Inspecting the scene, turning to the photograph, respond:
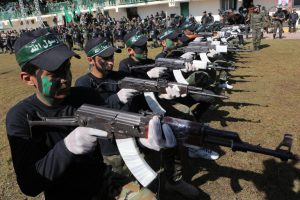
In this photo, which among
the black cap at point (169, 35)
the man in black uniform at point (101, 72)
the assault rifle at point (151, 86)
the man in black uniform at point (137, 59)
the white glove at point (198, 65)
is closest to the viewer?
the assault rifle at point (151, 86)

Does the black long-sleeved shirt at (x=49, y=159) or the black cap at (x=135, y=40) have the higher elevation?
the black cap at (x=135, y=40)

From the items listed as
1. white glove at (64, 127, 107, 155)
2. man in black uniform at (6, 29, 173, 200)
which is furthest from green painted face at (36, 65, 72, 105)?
white glove at (64, 127, 107, 155)

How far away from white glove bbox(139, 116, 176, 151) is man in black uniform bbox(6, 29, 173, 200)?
0.02m

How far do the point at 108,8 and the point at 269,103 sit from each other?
4084cm

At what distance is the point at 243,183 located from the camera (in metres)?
4.92

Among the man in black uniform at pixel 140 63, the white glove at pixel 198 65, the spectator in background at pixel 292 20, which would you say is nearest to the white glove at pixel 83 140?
A: the man in black uniform at pixel 140 63

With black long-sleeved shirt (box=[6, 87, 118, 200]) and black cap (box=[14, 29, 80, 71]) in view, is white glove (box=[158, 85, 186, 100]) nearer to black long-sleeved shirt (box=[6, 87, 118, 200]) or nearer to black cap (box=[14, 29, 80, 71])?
black long-sleeved shirt (box=[6, 87, 118, 200])

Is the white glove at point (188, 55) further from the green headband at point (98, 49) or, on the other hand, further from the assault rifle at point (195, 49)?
the green headband at point (98, 49)

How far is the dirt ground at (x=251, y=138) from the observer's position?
15.8 feet

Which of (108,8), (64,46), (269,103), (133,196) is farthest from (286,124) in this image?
(108,8)

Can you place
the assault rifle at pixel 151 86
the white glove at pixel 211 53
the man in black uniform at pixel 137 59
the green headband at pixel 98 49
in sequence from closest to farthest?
the assault rifle at pixel 151 86 < the green headband at pixel 98 49 < the man in black uniform at pixel 137 59 < the white glove at pixel 211 53

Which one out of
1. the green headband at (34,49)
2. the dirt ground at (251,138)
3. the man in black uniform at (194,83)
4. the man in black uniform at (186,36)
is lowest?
the dirt ground at (251,138)

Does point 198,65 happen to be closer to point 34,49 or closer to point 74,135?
point 34,49

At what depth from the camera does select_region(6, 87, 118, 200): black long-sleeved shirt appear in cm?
261
